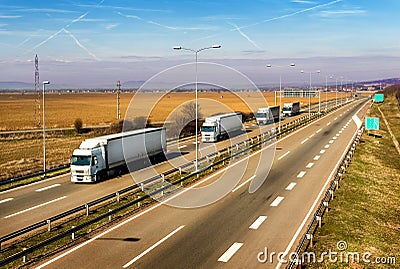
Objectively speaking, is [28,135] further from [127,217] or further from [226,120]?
[127,217]

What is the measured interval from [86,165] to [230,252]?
16.4 meters

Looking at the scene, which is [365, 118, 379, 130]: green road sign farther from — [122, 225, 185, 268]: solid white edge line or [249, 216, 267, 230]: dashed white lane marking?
[122, 225, 185, 268]: solid white edge line

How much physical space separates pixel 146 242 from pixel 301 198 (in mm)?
10788

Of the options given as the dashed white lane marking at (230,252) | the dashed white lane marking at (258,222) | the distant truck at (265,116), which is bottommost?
the dashed white lane marking at (230,252)

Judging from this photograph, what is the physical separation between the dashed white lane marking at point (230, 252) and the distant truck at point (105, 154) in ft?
50.8

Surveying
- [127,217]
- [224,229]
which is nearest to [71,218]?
[127,217]

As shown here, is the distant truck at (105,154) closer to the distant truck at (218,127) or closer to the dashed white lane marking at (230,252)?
the distant truck at (218,127)

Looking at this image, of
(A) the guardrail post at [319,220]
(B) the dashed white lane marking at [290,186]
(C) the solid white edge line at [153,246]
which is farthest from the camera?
(B) the dashed white lane marking at [290,186]

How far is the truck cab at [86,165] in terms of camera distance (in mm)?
29484

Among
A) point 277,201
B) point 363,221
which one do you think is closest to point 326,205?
point 363,221

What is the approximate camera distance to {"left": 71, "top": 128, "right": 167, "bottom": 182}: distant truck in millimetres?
29656

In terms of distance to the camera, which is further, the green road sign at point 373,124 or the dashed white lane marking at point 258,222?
the green road sign at point 373,124

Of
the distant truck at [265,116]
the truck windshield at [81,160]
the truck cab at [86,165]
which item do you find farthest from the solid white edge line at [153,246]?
the distant truck at [265,116]

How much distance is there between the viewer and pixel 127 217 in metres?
21.0
